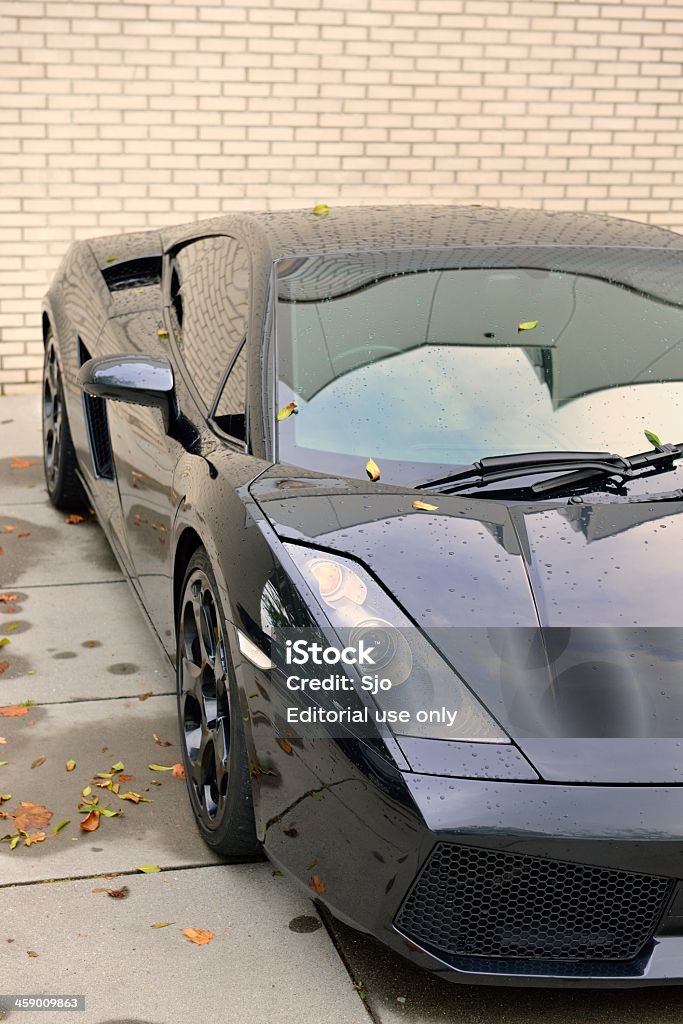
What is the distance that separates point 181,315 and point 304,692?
2072mm

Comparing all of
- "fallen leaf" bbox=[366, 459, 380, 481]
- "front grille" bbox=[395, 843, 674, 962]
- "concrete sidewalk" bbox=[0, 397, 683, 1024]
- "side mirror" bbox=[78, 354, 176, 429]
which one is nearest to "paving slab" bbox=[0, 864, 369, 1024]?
"concrete sidewalk" bbox=[0, 397, 683, 1024]

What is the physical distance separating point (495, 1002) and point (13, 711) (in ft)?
6.30

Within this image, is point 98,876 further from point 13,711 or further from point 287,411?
point 287,411

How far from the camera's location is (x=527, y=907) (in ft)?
7.41

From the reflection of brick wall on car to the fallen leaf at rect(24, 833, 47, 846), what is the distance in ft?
4.02

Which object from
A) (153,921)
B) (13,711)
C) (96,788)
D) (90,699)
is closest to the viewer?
(153,921)

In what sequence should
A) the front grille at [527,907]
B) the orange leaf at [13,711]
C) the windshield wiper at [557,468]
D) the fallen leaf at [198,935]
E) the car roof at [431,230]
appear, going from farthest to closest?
the orange leaf at [13,711], the car roof at [431,230], the windshield wiper at [557,468], the fallen leaf at [198,935], the front grille at [527,907]

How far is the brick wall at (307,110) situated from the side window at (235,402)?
4.87 m

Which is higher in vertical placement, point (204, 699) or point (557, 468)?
point (557, 468)

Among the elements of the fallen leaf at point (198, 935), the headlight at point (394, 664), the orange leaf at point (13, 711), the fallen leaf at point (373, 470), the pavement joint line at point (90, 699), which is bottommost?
the fallen leaf at point (198, 935)

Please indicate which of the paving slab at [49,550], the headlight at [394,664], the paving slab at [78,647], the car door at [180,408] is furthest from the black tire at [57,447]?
the headlight at [394,664]

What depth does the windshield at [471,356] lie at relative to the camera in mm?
3086

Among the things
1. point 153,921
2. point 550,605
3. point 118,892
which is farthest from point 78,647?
point 550,605

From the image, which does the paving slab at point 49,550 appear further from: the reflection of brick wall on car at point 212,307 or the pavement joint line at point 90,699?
the reflection of brick wall on car at point 212,307
